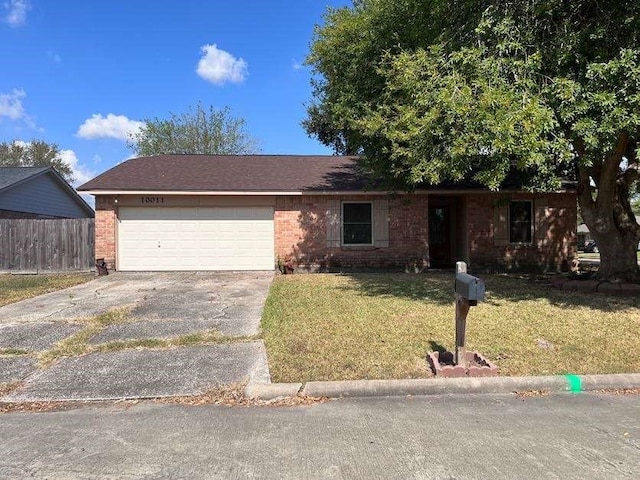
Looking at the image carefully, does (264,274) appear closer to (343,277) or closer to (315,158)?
(343,277)

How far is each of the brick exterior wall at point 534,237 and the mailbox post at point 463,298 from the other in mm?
11399

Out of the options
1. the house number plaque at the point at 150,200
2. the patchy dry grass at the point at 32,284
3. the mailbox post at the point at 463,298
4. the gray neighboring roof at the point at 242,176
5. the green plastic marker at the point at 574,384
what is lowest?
the green plastic marker at the point at 574,384

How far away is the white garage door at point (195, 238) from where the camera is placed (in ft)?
52.7

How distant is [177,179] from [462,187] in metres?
9.03

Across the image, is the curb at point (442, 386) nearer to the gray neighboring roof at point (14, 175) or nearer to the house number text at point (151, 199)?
the house number text at point (151, 199)

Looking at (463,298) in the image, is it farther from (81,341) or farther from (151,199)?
(151,199)

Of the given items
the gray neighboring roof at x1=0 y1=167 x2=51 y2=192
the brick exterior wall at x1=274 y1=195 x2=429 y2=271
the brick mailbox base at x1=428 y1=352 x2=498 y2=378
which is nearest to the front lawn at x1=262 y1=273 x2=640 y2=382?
the brick mailbox base at x1=428 y1=352 x2=498 y2=378

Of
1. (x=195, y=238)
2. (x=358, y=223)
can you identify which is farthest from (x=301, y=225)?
(x=195, y=238)

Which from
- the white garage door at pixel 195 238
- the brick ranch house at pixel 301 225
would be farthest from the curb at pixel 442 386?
the white garage door at pixel 195 238

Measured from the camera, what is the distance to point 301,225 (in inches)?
639

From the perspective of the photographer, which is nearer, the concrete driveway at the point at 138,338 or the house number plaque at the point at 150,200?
the concrete driveway at the point at 138,338

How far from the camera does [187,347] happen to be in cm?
686

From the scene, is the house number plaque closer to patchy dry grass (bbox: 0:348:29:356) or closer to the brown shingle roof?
the brown shingle roof

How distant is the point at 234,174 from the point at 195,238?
8.70 ft
